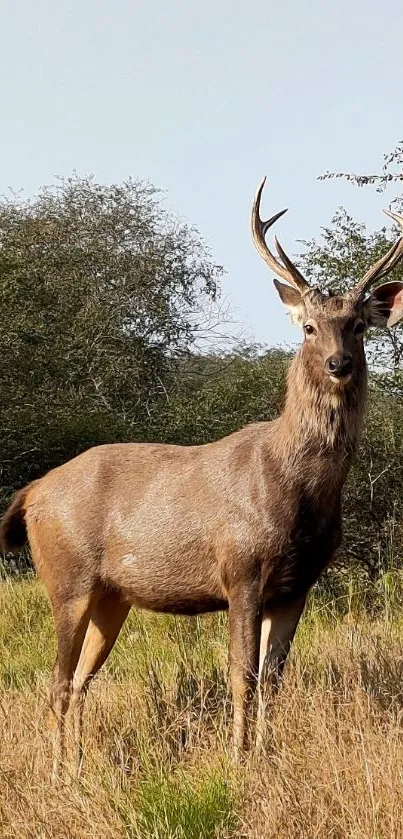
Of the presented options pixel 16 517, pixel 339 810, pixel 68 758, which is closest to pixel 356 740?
pixel 339 810

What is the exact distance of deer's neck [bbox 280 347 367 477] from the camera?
637 centimetres

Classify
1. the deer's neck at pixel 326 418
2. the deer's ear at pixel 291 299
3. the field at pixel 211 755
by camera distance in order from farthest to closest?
the deer's ear at pixel 291 299
the deer's neck at pixel 326 418
the field at pixel 211 755

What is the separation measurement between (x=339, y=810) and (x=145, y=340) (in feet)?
55.2

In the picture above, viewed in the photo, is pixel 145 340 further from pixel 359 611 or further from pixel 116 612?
pixel 116 612

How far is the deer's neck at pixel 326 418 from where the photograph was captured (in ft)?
20.9

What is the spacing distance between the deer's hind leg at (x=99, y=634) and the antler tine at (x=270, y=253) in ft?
6.43

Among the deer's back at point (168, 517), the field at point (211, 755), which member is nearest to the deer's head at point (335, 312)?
the deer's back at point (168, 517)

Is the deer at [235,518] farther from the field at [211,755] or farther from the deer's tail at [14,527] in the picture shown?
the field at [211,755]

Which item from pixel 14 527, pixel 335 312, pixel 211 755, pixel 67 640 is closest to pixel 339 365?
pixel 335 312

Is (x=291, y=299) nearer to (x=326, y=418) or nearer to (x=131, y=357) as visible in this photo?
(x=326, y=418)

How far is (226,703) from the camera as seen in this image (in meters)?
6.55

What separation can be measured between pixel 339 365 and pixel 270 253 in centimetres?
99

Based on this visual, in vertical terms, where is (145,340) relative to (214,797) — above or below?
above

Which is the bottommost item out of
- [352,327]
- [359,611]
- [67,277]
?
[359,611]
